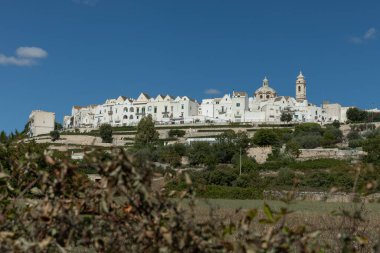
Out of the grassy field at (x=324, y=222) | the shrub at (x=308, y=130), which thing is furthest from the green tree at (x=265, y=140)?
the grassy field at (x=324, y=222)

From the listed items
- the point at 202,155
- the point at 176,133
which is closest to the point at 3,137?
the point at 202,155

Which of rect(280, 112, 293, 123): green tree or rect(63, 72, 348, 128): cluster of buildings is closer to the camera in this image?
rect(280, 112, 293, 123): green tree

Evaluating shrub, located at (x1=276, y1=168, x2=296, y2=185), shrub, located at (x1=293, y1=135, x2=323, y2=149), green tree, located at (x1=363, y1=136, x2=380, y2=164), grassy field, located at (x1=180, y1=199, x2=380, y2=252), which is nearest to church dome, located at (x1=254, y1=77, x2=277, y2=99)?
shrub, located at (x1=293, y1=135, x2=323, y2=149)

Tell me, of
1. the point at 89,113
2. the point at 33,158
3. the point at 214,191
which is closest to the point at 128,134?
the point at 89,113

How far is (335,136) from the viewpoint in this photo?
74.2 metres

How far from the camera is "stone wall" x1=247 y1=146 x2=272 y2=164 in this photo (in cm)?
6412

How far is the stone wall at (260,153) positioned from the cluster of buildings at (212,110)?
3770cm

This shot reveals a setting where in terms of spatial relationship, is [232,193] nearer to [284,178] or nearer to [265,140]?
[284,178]

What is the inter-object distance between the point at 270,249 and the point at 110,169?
875 millimetres

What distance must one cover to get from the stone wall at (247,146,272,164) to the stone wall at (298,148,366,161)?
4.96 meters

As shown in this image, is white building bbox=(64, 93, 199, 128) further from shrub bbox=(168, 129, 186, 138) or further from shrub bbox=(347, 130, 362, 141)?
shrub bbox=(347, 130, 362, 141)

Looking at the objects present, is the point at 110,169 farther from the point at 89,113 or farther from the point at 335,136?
the point at 89,113

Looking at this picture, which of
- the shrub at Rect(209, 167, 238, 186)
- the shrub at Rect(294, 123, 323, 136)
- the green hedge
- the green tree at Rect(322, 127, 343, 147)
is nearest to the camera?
the green hedge

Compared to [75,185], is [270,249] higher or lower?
lower
